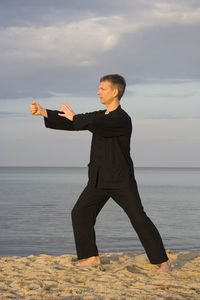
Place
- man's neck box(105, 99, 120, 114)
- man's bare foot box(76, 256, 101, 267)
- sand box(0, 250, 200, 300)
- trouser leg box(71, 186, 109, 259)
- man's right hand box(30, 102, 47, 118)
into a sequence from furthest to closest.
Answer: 1. man's bare foot box(76, 256, 101, 267)
2. trouser leg box(71, 186, 109, 259)
3. man's neck box(105, 99, 120, 114)
4. man's right hand box(30, 102, 47, 118)
5. sand box(0, 250, 200, 300)

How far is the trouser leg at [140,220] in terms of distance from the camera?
5551 millimetres

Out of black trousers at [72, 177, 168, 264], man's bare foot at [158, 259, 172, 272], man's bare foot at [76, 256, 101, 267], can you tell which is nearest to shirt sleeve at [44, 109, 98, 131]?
black trousers at [72, 177, 168, 264]

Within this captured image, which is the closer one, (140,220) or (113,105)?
(140,220)

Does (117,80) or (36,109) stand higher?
(117,80)

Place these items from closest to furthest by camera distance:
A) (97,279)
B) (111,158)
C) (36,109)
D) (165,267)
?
(97,279) < (36,109) < (111,158) < (165,267)

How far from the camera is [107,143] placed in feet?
18.6

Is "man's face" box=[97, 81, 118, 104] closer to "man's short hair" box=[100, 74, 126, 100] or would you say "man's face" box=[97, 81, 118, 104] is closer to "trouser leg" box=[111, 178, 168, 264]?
"man's short hair" box=[100, 74, 126, 100]

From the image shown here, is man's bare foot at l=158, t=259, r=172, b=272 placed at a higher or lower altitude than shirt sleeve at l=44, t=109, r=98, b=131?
lower

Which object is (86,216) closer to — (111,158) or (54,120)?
(111,158)

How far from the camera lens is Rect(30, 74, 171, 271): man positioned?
18.2ft

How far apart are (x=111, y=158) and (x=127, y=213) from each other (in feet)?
2.10

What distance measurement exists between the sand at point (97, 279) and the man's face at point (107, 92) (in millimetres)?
1917

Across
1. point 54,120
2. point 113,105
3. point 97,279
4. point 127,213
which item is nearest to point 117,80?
point 113,105

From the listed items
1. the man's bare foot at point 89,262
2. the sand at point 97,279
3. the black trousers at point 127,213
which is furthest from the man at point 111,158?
the man's bare foot at point 89,262
